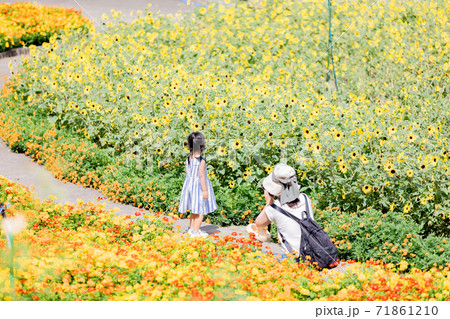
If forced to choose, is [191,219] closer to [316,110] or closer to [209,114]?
[209,114]

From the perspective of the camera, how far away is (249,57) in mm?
10836

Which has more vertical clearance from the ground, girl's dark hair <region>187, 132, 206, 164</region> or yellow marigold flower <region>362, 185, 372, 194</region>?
girl's dark hair <region>187, 132, 206, 164</region>

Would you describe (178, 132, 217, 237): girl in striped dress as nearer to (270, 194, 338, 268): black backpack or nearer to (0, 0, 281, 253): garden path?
(0, 0, 281, 253): garden path

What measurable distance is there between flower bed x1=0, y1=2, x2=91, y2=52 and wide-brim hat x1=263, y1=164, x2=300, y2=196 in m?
7.92

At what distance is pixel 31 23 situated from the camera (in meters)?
12.7

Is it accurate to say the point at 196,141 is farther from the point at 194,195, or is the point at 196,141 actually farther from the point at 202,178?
the point at 194,195

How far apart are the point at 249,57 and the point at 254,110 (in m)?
3.56

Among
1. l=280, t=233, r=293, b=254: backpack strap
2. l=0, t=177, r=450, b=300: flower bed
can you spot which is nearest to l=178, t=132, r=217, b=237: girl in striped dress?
l=0, t=177, r=450, b=300: flower bed

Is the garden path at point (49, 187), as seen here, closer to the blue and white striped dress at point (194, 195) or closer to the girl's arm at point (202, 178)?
the blue and white striped dress at point (194, 195)

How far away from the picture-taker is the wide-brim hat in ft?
16.3

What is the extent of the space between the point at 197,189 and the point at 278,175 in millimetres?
1207

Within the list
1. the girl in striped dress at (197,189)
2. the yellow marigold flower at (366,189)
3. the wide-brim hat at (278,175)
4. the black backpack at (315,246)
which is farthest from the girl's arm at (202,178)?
the yellow marigold flower at (366,189)

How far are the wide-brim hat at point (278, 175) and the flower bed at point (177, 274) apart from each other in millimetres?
542

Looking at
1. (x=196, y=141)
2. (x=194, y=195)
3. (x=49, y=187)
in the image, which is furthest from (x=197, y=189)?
(x=49, y=187)
